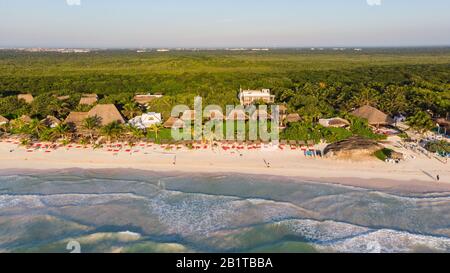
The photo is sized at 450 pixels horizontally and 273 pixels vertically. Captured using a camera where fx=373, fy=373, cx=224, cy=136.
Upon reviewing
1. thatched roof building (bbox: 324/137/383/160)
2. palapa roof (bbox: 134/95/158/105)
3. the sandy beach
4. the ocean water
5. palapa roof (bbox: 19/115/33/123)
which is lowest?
the ocean water

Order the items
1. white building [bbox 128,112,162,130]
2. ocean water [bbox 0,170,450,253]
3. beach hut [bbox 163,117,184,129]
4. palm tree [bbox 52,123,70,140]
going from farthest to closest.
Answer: white building [bbox 128,112,162,130]
beach hut [bbox 163,117,184,129]
palm tree [bbox 52,123,70,140]
ocean water [bbox 0,170,450,253]

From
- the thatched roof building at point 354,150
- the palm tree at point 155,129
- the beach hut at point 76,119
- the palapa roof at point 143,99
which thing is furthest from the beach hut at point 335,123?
the palapa roof at point 143,99

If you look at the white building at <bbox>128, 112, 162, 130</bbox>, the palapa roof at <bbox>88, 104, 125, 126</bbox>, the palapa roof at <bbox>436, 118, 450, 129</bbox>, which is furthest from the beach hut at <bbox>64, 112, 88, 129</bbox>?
the palapa roof at <bbox>436, 118, 450, 129</bbox>

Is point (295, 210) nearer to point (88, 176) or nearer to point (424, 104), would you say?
point (88, 176)

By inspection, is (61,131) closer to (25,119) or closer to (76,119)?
(76,119)

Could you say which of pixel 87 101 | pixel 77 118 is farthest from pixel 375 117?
pixel 87 101

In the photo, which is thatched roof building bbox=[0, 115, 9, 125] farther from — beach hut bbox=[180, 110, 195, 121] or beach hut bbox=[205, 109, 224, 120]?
beach hut bbox=[205, 109, 224, 120]

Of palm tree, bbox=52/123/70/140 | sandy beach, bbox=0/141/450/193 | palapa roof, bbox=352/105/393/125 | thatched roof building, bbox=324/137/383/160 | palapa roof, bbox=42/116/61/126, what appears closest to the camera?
sandy beach, bbox=0/141/450/193
